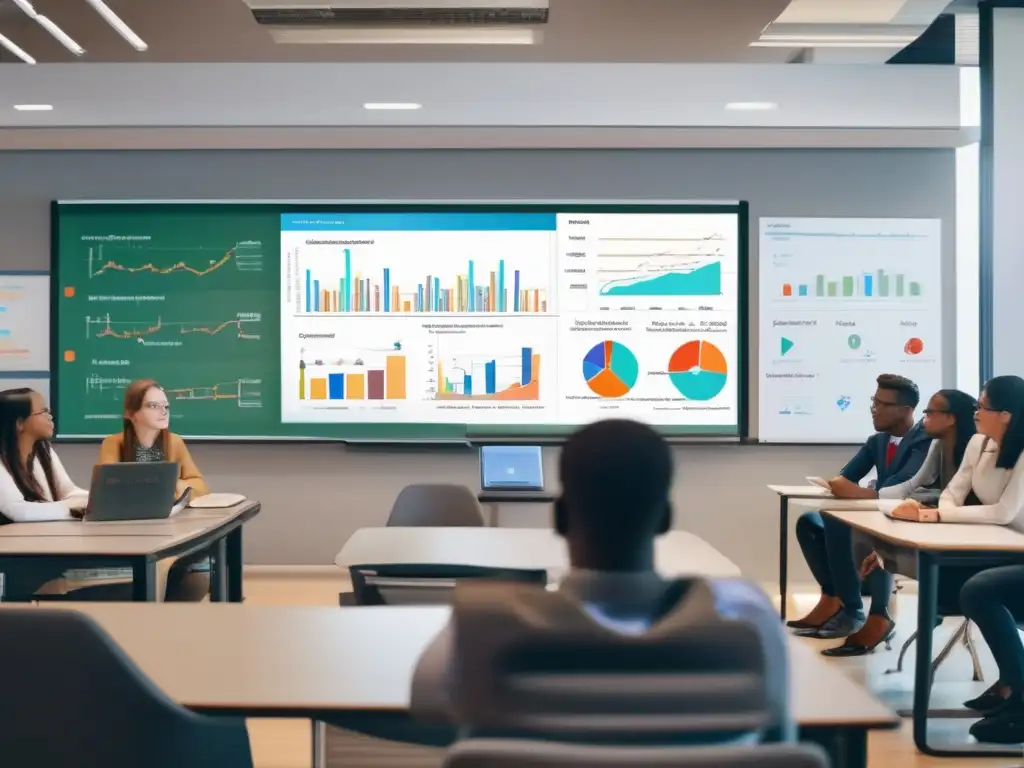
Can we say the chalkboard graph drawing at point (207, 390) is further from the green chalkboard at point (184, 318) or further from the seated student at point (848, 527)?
the seated student at point (848, 527)

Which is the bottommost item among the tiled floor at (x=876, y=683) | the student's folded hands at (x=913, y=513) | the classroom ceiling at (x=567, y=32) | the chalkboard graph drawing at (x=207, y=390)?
the tiled floor at (x=876, y=683)

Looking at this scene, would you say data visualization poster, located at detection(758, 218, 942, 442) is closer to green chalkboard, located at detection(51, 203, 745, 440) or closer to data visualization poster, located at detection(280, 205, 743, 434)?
data visualization poster, located at detection(280, 205, 743, 434)

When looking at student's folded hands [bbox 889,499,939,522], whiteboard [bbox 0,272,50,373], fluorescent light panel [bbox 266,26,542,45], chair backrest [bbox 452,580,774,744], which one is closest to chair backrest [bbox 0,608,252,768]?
chair backrest [bbox 452,580,774,744]

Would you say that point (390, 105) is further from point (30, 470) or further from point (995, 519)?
point (995, 519)

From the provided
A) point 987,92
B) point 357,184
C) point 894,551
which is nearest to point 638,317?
point 357,184

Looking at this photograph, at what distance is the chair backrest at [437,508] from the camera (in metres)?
3.88

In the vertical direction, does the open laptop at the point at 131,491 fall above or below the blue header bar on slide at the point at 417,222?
below

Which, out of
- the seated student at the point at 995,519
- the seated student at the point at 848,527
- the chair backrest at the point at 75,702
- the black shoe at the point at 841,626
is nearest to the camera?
the chair backrest at the point at 75,702

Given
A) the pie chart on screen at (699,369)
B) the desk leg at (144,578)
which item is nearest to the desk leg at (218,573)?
the desk leg at (144,578)

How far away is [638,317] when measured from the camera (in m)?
5.96

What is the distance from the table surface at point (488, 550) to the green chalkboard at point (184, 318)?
258 cm

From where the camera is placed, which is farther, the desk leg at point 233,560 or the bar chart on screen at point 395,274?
the bar chart on screen at point 395,274

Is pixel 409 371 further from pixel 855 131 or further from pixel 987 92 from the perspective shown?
pixel 987 92

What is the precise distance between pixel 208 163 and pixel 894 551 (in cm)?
468
